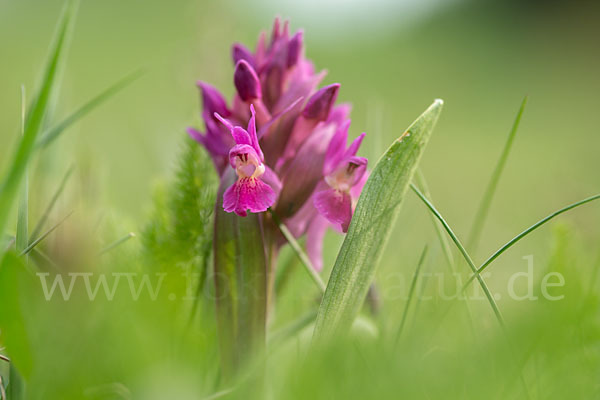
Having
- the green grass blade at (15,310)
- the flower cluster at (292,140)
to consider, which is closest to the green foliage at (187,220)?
the flower cluster at (292,140)

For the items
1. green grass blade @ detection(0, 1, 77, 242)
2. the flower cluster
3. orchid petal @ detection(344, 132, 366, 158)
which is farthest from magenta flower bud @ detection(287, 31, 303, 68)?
green grass blade @ detection(0, 1, 77, 242)

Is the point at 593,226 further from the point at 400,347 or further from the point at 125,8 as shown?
the point at 125,8

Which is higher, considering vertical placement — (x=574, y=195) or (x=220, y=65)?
(x=220, y=65)

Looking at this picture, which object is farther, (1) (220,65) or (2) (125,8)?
(2) (125,8)

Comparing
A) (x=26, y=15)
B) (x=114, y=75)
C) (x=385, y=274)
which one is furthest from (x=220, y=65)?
(x=26, y=15)

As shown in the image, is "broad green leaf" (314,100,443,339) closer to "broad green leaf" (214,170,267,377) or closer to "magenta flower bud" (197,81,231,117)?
"broad green leaf" (214,170,267,377)

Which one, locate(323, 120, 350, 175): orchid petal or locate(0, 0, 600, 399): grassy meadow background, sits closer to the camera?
locate(0, 0, 600, 399): grassy meadow background

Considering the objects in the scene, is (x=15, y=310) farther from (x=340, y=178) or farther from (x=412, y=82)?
(x=412, y=82)
